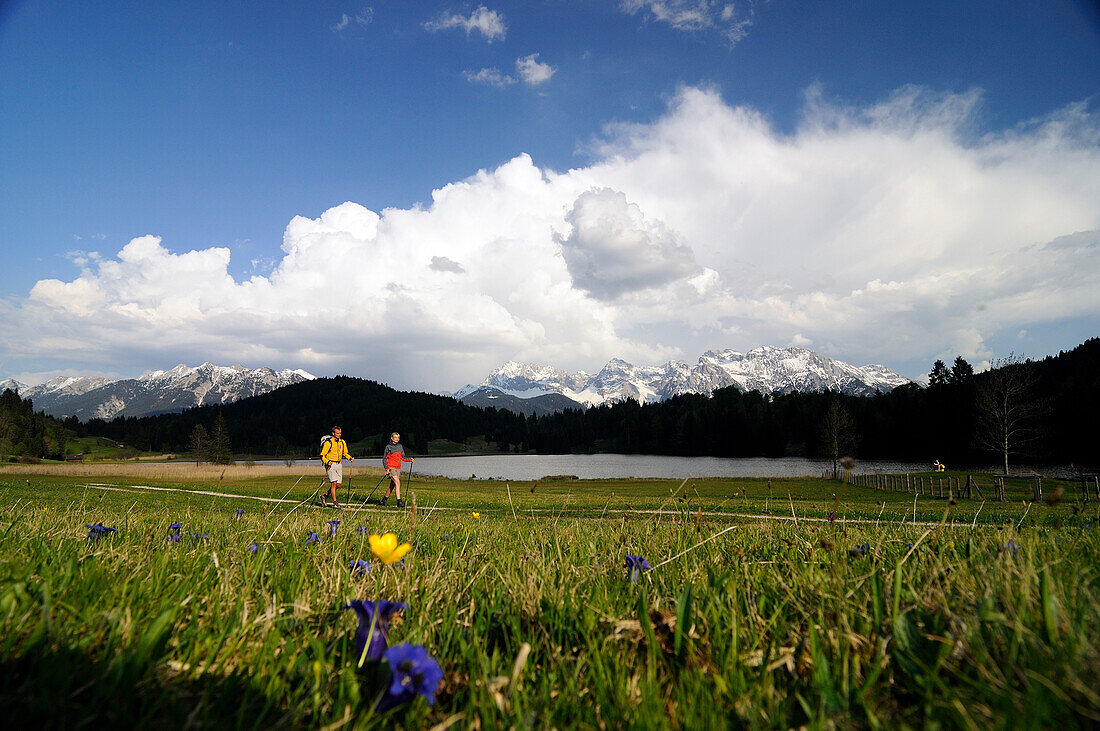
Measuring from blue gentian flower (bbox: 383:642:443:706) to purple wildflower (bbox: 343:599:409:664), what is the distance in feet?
0.76

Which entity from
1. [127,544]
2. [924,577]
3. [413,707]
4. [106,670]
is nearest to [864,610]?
[924,577]

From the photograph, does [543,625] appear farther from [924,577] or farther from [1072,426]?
[1072,426]

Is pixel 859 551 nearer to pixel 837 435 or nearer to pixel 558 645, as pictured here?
pixel 558 645

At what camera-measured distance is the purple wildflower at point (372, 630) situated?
151 centimetres

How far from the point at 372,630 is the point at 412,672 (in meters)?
0.30

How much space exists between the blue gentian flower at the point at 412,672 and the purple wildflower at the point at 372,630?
0.23m

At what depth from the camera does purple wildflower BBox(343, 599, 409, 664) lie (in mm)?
1510

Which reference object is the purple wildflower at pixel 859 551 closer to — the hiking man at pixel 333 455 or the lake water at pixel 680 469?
the hiking man at pixel 333 455

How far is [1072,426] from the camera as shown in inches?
3366

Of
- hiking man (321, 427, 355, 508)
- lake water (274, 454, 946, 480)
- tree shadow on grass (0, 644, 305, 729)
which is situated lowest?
lake water (274, 454, 946, 480)

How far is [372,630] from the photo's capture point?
4.94 feet

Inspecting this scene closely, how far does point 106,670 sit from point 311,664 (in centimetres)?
49

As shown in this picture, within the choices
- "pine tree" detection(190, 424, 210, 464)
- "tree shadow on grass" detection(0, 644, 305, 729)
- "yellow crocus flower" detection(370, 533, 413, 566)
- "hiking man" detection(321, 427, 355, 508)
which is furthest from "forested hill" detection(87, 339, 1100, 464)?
"tree shadow on grass" detection(0, 644, 305, 729)

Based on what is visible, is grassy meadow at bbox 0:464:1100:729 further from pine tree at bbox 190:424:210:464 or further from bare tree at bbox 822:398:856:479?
pine tree at bbox 190:424:210:464
